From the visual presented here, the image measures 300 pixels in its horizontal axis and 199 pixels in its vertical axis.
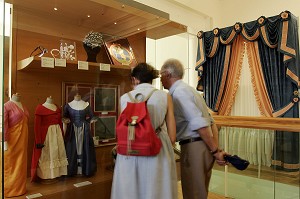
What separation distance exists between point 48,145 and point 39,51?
625 millimetres

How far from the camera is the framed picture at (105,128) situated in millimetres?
1891

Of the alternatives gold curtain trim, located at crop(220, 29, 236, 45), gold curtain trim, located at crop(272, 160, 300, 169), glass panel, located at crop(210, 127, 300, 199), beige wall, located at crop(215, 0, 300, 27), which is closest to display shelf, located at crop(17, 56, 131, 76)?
glass panel, located at crop(210, 127, 300, 199)

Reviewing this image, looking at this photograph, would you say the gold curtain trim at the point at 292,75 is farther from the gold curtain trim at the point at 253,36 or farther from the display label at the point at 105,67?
the display label at the point at 105,67

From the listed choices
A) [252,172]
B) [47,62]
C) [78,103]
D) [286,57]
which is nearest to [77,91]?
[78,103]

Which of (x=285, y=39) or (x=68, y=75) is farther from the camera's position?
(x=285, y=39)

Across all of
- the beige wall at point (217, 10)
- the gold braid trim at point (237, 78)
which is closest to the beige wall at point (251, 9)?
the beige wall at point (217, 10)

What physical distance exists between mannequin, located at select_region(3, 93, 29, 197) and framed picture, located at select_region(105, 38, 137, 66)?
74 centimetres

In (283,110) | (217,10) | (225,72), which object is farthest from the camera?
(217,10)

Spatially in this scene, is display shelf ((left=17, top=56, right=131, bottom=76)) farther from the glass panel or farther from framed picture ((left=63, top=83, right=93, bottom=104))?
the glass panel

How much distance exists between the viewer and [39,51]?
1.67m

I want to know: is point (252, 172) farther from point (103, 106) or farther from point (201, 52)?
point (201, 52)

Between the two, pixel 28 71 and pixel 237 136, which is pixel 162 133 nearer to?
pixel 28 71

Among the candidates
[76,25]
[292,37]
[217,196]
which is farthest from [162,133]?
[292,37]

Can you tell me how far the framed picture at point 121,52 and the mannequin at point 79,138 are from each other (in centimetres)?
41
